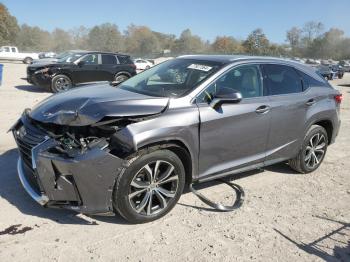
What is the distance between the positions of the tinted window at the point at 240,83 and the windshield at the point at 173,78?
15cm

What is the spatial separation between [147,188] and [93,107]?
1015 millimetres

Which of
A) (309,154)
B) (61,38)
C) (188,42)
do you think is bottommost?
(309,154)

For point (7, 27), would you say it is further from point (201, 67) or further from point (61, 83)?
point (201, 67)

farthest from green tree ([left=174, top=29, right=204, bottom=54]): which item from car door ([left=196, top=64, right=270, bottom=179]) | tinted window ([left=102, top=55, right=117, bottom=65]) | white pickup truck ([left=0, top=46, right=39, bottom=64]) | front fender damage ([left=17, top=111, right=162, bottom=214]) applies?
front fender damage ([left=17, top=111, right=162, bottom=214])

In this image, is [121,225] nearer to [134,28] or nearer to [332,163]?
[332,163]

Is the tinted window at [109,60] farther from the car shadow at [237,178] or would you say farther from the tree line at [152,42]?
the tree line at [152,42]

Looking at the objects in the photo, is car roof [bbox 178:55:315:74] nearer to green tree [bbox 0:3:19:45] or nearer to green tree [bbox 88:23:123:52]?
green tree [bbox 0:3:19:45]

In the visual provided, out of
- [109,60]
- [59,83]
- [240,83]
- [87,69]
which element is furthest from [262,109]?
[109,60]

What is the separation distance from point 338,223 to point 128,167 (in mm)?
2550

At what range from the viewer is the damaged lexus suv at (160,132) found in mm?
3684

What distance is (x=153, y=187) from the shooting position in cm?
409

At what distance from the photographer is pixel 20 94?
13141 mm

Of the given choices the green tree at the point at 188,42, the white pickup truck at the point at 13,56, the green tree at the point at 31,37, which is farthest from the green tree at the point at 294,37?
the white pickup truck at the point at 13,56

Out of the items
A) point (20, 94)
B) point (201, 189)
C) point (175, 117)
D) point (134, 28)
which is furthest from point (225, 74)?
point (134, 28)
